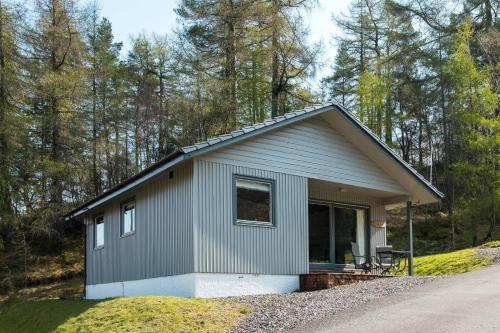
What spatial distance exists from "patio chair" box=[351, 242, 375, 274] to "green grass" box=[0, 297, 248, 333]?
5.91 metres

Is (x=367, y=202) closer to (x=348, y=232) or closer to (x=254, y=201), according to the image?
(x=348, y=232)

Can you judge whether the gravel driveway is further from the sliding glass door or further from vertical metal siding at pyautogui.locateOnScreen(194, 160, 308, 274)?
the sliding glass door

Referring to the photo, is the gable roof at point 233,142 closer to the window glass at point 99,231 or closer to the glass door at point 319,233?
the window glass at point 99,231

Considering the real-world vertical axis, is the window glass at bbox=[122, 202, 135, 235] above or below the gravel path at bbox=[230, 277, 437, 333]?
above

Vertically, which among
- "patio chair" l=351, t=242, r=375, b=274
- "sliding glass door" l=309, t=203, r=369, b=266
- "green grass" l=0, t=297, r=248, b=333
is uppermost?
"sliding glass door" l=309, t=203, r=369, b=266

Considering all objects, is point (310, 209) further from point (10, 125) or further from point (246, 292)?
point (10, 125)

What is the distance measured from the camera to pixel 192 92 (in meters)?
29.5

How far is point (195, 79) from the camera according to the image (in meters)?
29.9

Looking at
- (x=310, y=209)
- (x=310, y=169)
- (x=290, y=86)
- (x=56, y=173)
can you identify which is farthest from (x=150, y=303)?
(x=290, y=86)

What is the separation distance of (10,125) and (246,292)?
50.8 feet

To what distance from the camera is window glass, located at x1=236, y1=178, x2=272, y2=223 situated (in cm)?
1352

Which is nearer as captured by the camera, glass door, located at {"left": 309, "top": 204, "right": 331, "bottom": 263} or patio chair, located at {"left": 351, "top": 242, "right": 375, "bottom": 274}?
patio chair, located at {"left": 351, "top": 242, "right": 375, "bottom": 274}

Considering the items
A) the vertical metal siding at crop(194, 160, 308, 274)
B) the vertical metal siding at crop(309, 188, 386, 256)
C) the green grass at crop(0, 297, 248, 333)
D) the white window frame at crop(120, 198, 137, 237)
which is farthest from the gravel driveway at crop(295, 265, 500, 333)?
the white window frame at crop(120, 198, 137, 237)

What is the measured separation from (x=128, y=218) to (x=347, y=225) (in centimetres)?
660
